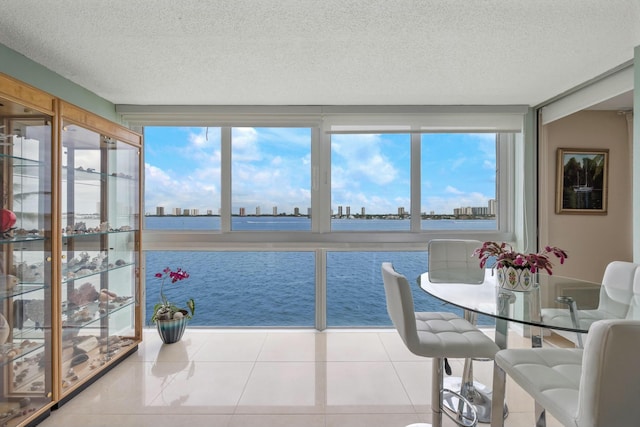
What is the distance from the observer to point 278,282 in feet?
11.5

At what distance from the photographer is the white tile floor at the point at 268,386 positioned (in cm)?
194

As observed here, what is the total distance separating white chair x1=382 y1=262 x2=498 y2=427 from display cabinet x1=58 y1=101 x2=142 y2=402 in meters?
2.13

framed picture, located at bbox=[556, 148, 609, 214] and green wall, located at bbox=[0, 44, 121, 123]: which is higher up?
green wall, located at bbox=[0, 44, 121, 123]

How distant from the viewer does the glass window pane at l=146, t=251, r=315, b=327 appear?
3352 mm

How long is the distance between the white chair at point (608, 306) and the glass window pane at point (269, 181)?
2271mm

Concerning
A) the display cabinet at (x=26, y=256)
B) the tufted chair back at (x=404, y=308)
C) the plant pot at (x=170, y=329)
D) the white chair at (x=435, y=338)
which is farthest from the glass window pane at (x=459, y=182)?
the display cabinet at (x=26, y=256)

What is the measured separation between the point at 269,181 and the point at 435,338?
2298mm

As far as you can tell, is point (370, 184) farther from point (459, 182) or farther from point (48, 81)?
point (48, 81)

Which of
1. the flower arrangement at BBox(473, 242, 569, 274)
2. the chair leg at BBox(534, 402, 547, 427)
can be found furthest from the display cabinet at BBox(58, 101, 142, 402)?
the flower arrangement at BBox(473, 242, 569, 274)

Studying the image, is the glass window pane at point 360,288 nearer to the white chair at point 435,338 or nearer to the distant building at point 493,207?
the distant building at point 493,207

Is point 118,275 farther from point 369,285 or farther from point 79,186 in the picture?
point 369,285

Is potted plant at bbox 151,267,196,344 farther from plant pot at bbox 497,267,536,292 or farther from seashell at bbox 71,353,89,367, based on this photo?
plant pot at bbox 497,267,536,292

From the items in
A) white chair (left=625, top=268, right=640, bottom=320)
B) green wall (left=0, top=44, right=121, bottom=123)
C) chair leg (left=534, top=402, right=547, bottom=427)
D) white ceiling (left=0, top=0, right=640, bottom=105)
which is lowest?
chair leg (left=534, top=402, right=547, bottom=427)

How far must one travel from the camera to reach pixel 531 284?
6.47 feet
